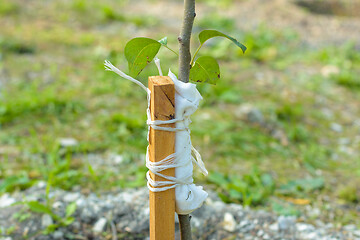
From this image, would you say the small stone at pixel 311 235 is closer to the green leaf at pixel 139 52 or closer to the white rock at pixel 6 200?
the green leaf at pixel 139 52

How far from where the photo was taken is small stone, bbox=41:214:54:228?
168 centimetres

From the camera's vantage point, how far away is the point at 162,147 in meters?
1.11

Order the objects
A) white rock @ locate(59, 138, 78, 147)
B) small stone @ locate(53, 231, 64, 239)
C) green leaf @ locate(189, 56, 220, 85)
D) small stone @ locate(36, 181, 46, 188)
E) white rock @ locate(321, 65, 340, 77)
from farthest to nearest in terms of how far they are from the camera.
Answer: white rock @ locate(321, 65, 340, 77) → white rock @ locate(59, 138, 78, 147) → small stone @ locate(36, 181, 46, 188) → small stone @ locate(53, 231, 64, 239) → green leaf @ locate(189, 56, 220, 85)

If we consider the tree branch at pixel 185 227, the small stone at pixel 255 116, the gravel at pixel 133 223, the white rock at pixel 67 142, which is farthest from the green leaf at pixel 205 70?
the small stone at pixel 255 116

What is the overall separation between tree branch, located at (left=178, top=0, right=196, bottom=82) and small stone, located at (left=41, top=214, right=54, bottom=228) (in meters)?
0.96

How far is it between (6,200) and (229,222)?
1.06 m

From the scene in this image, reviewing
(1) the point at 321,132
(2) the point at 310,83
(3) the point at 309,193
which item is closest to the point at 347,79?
(2) the point at 310,83

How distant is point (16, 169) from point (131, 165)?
64 cm

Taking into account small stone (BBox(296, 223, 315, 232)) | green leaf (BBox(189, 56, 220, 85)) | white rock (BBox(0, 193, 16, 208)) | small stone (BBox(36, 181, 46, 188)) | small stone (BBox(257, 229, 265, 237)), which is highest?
green leaf (BBox(189, 56, 220, 85))

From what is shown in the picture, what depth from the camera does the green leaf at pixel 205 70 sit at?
1196 millimetres

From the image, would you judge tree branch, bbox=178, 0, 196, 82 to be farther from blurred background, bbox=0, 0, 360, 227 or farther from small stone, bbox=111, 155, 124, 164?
small stone, bbox=111, 155, 124, 164

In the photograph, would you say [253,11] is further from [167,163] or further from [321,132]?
[167,163]

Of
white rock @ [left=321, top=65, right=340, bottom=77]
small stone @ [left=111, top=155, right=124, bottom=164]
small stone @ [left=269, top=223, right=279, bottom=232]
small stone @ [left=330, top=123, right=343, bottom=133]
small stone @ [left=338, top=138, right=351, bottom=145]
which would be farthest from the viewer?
white rock @ [left=321, top=65, right=340, bottom=77]

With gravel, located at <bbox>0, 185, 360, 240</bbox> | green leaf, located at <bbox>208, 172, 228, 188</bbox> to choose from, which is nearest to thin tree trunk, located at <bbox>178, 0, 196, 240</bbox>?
gravel, located at <bbox>0, 185, 360, 240</bbox>
